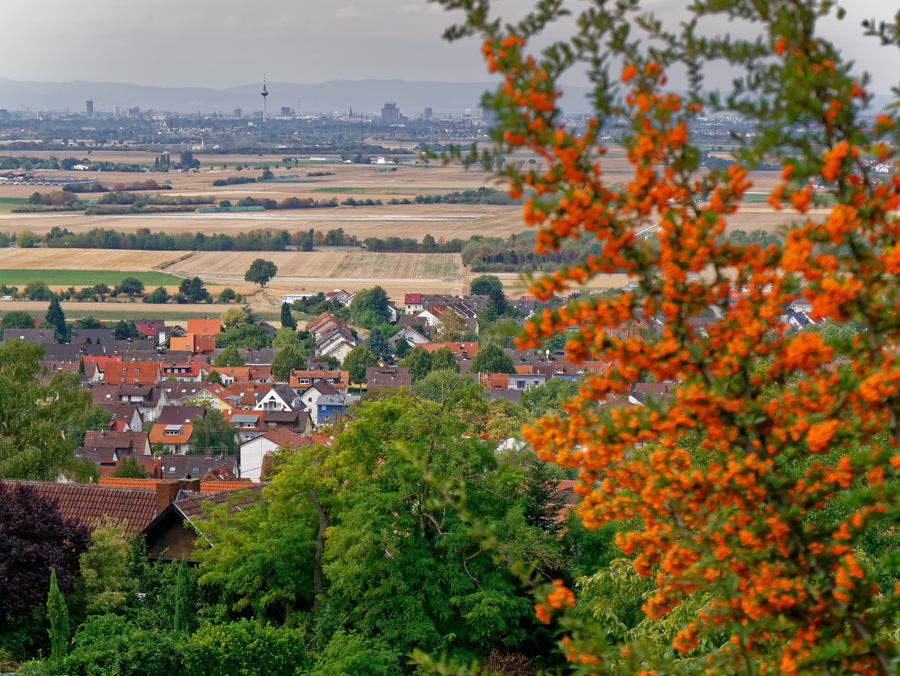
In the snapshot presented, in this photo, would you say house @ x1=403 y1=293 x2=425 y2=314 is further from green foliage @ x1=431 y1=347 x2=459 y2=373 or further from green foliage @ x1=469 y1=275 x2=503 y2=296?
green foliage @ x1=431 y1=347 x2=459 y2=373

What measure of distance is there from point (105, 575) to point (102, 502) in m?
5.94

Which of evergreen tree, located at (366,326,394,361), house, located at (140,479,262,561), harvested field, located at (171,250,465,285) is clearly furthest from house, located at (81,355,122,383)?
house, located at (140,479,262,561)

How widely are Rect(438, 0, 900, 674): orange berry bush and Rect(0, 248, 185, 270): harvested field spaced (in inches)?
4531

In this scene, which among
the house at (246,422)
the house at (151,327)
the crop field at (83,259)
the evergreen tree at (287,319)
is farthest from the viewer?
the crop field at (83,259)

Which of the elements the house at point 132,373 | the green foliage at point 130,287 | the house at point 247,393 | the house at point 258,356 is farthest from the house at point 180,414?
the green foliage at point 130,287

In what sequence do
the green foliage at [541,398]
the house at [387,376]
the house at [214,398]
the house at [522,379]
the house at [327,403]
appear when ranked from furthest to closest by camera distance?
the house at [522,379] < the house at [387,376] < the house at [214,398] < the house at [327,403] < the green foliage at [541,398]

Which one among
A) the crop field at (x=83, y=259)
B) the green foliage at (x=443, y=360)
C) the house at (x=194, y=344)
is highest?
the crop field at (x=83, y=259)

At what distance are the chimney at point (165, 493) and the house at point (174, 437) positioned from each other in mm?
34210

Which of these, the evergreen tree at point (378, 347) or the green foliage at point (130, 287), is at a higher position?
the green foliage at point (130, 287)

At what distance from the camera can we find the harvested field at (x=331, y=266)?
113 m

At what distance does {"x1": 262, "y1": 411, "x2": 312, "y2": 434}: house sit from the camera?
194 ft

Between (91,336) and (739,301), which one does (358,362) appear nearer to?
(91,336)

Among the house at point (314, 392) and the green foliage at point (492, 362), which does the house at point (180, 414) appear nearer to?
the house at point (314, 392)

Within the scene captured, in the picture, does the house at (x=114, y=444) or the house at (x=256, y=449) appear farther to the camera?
the house at (x=114, y=444)
